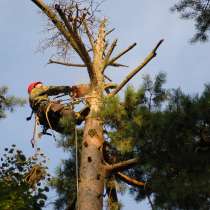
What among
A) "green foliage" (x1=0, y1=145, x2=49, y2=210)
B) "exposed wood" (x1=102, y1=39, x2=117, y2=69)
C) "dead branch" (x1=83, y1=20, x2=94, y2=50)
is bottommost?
"green foliage" (x1=0, y1=145, x2=49, y2=210)

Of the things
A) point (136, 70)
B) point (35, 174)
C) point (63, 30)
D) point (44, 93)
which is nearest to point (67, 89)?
point (44, 93)

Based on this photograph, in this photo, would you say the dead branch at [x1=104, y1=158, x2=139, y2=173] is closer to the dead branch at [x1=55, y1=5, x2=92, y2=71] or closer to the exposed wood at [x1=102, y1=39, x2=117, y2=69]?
the dead branch at [x1=55, y1=5, x2=92, y2=71]

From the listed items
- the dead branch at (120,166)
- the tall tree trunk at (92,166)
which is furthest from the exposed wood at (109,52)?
the dead branch at (120,166)

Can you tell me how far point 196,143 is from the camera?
5.71 m

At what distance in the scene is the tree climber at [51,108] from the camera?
7090 mm

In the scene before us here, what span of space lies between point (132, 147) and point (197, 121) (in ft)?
2.43

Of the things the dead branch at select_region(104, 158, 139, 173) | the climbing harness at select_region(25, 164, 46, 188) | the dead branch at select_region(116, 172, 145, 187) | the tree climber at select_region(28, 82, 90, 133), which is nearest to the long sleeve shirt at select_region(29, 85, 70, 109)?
the tree climber at select_region(28, 82, 90, 133)

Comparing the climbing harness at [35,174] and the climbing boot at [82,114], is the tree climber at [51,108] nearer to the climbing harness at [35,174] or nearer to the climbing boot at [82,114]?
the climbing boot at [82,114]

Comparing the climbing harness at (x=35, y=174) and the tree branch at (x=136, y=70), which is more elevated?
the tree branch at (x=136, y=70)

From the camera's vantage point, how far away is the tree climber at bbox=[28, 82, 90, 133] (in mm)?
7090

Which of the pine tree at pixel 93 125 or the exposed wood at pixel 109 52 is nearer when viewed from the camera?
the pine tree at pixel 93 125

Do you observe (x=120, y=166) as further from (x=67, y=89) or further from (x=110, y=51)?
(x=110, y=51)

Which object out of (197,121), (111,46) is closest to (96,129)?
(197,121)

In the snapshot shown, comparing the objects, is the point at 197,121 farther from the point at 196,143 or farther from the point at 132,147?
the point at 132,147
